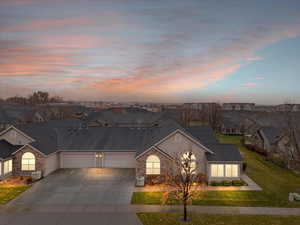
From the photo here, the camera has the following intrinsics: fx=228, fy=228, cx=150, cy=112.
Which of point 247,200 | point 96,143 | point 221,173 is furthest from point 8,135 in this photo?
point 247,200

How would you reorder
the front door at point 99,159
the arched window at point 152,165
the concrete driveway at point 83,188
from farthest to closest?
the front door at point 99,159 → the arched window at point 152,165 → the concrete driveway at point 83,188

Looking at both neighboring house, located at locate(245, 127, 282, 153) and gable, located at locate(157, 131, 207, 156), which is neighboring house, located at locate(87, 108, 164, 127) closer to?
neighboring house, located at locate(245, 127, 282, 153)

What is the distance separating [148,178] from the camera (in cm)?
2588

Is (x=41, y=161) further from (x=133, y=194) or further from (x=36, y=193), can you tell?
(x=133, y=194)

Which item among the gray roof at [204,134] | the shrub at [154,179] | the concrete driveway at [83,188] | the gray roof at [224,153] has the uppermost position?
the gray roof at [204,134]

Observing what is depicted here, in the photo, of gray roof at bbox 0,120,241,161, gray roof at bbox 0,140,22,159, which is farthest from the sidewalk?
gray roof at bbox 0,140,22,159

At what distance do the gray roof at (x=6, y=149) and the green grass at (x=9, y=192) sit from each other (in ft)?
14.2

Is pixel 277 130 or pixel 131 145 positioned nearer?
pixel 131 145

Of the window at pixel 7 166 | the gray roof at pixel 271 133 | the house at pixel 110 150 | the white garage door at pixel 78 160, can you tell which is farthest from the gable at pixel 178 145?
the gray roof at pixel 271 133

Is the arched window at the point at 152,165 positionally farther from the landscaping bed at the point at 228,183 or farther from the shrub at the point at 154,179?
the landscaping bed at the point at 228,183

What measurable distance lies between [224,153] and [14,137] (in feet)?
90.3

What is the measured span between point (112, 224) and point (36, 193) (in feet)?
35.0

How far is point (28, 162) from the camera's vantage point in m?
27.9

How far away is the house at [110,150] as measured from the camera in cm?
2633
